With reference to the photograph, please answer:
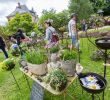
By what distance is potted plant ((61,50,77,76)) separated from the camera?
3115mm

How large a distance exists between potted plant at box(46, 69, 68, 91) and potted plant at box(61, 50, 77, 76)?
21cm

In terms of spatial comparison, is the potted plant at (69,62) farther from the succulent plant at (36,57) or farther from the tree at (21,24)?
the tree at (21,24)

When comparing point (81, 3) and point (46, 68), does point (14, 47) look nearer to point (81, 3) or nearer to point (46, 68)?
point (46, 68)

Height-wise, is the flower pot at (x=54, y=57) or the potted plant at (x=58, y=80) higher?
the flower pot at (x=54, y=57)

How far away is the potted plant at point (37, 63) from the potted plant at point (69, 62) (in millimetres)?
364

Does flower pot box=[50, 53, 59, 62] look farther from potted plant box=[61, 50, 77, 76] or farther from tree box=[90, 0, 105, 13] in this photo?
tree box=[90, 0, 105, 13]

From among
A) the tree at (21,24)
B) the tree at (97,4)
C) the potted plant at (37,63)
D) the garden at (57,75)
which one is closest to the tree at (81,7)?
the tree at (97,4)

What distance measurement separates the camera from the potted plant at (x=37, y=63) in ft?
11.0

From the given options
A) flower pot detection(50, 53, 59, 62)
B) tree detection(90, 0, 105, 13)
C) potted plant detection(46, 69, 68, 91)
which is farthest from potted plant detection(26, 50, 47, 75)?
tree detection(90, 0, 105, 13)

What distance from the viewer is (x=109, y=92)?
169 inches

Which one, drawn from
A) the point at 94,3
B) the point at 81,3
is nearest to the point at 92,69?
the point at 81,3

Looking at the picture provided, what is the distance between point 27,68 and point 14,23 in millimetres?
29374

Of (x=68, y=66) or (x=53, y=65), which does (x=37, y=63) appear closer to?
(x=53, y=65)

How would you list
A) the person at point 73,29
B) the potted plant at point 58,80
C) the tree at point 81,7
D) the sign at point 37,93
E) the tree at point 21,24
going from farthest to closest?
the tree at point 21,24 < the tree at point 81,7 < the person at point 73,29 < the sign at point 37,93 < the potted plant at point 58,80
